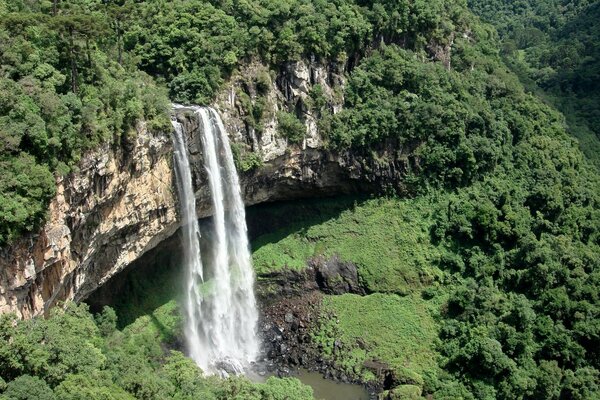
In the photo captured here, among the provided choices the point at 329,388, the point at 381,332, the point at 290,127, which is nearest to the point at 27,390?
the point at 329,388

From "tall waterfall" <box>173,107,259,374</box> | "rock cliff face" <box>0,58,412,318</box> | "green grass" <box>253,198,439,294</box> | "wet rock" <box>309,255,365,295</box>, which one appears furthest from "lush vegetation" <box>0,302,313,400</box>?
"green grass" <box>253,198,439,294</box>

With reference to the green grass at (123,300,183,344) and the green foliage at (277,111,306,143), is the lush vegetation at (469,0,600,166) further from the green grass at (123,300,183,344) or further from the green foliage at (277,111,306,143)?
the green grass at (123,300,183,344)

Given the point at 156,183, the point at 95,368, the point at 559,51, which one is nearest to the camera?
the point at 95,368

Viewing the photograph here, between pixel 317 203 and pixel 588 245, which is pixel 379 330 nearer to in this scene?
pixel 317 203

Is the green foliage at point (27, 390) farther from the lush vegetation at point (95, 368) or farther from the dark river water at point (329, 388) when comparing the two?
the dark river water at point (329, 388)

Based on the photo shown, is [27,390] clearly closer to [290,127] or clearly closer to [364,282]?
[290,127]

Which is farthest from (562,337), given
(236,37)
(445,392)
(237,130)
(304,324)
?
(236,37)
